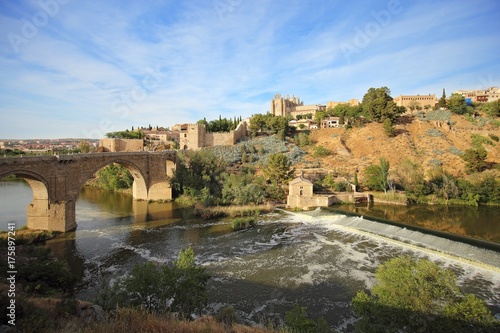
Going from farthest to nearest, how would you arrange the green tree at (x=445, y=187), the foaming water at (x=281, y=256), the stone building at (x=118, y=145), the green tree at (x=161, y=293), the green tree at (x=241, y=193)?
the stone building at (x=118, y=145) → the green tree at (x=445, y=187) → the green tree at (x=241, y=193) → the foaming water at (x=281, y=256) → the green tree at (x=161, y=293)

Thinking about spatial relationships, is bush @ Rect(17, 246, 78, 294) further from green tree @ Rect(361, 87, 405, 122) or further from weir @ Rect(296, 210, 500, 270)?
green tree @ Rect(361, 87, 405, 122)

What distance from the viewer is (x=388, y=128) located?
41.1 metres

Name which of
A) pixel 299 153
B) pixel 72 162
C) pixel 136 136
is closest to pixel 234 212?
pixel 72 162

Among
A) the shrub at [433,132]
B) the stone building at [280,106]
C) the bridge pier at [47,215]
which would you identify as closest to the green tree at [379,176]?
the shrub at [433,132]

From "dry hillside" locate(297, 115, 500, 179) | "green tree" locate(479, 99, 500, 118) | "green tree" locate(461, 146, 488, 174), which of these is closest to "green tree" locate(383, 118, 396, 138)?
"dry hillside" locate(297, 115, 500, 179)

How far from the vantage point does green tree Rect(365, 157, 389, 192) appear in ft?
92.9

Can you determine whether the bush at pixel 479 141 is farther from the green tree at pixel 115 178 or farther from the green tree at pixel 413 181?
the green tree at pixel 115 178

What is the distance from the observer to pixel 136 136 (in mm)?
55969

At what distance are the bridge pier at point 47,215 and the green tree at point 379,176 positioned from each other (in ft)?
88.5

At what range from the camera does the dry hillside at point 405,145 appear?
3469cm

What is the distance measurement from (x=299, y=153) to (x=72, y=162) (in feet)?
93.9

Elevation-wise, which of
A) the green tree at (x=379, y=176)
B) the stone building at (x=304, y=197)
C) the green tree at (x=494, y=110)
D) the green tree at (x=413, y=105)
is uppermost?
the green tree at (x=413, y=105)

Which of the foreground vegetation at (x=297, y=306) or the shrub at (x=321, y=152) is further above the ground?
the shrub at (x=321, y=152)

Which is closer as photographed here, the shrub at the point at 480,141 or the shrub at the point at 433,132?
the shrub at the point at 480,141
